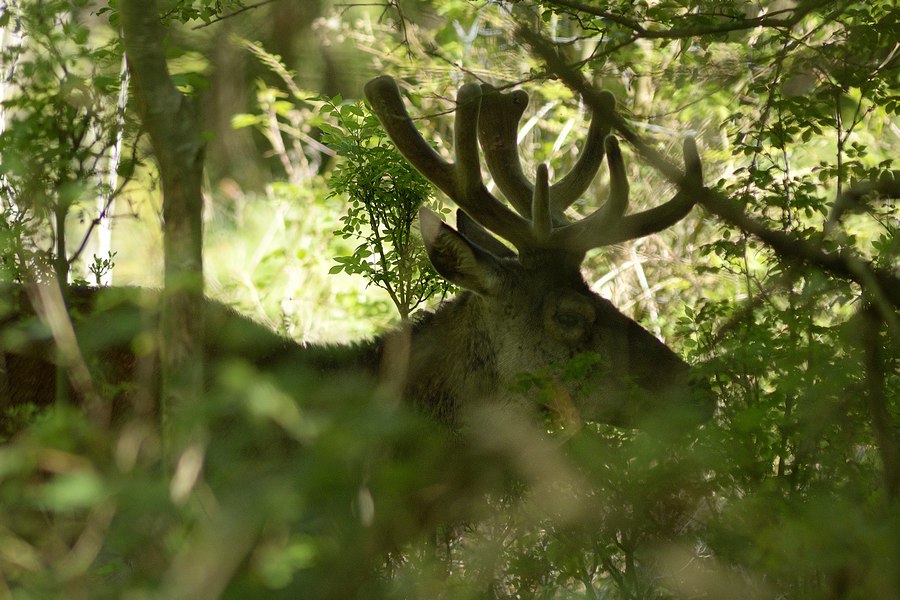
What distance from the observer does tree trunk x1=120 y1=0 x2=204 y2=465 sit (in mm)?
2055

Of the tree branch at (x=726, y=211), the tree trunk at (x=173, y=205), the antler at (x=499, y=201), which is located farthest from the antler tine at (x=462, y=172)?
the tree trunk at (x=173, y=205)

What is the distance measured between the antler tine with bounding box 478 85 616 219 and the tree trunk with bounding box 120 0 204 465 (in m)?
3.15

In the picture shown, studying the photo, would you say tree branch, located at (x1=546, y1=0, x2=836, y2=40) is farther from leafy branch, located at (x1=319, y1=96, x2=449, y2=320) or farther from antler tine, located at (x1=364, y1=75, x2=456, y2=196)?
leafy branch, located at (x1=319, y1=96, x2=449, y2=320)

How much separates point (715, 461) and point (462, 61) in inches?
211

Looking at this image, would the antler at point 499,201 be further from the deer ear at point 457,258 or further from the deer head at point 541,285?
the deer ear at point 457,258

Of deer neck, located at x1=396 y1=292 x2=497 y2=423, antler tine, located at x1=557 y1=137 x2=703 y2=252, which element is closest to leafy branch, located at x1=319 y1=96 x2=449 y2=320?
deer neck, located at x1=396 y1=292 x2=497 y2=423

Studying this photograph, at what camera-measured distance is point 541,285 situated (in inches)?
178

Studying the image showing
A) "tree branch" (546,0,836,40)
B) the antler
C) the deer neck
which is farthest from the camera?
the antler

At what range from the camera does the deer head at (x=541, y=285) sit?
419cm

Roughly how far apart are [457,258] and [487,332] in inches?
15.1

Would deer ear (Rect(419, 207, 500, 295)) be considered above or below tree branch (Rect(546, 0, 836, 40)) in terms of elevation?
below

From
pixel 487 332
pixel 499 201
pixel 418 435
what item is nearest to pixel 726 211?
pixel 418 435

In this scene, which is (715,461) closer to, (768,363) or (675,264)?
(768,363)

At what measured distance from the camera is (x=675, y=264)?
7004mm
